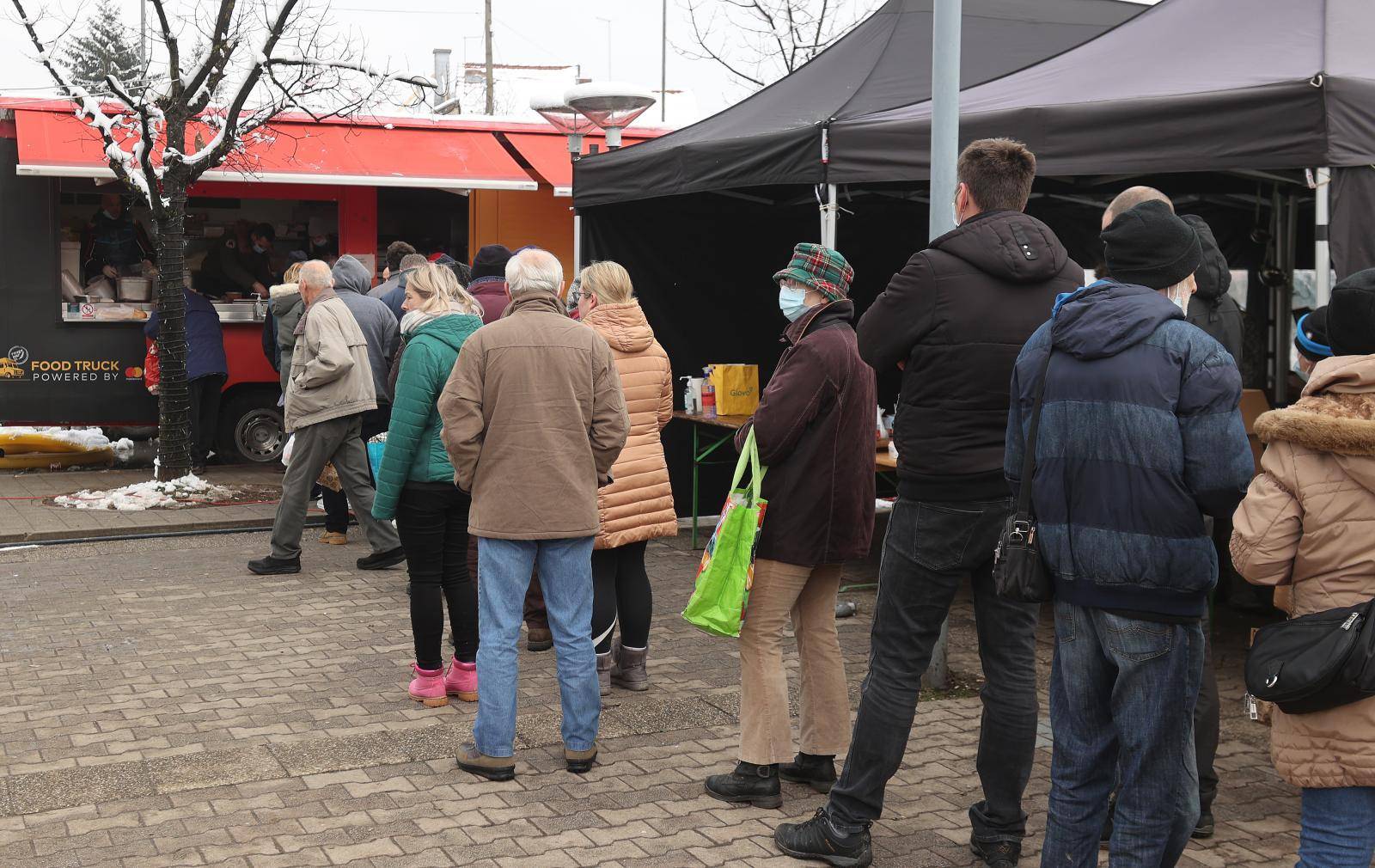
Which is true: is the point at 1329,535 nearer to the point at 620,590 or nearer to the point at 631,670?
the point at 620,590

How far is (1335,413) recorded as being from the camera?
2.92 m

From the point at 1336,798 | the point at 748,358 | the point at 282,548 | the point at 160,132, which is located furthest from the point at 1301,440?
the point at 160,132

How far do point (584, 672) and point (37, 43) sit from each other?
7.97 metres

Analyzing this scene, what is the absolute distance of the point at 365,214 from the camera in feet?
42.1

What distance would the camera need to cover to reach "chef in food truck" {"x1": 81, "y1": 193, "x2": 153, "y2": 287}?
11.9m

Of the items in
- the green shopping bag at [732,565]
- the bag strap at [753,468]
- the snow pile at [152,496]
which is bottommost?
the snow pile at [152,496]

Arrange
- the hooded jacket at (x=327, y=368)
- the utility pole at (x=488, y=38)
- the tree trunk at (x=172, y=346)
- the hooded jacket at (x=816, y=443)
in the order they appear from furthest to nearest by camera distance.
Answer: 1. the utility pole at (x=488, y=38)
2. the tree trunk at (x=172, y=346)
3. the hooded jacket at (x=327, y=368)
4. the hooded jacket at (x=816, y=443)

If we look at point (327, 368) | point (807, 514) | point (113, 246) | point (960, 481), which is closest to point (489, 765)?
point (807, 514)

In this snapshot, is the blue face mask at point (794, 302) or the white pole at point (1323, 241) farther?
the white pole at point (1323, 241)

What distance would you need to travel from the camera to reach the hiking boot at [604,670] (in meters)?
5.68

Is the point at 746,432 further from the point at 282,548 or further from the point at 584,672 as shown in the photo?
the point at 282,548

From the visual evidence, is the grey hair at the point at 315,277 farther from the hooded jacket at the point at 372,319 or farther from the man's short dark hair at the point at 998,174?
the man's short dark hair at the point at 998,174

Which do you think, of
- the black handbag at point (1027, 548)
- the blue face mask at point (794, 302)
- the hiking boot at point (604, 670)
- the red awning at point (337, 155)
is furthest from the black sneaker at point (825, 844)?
the red awning at point (337, 155)

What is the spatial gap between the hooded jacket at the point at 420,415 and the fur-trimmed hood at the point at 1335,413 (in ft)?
9.64
